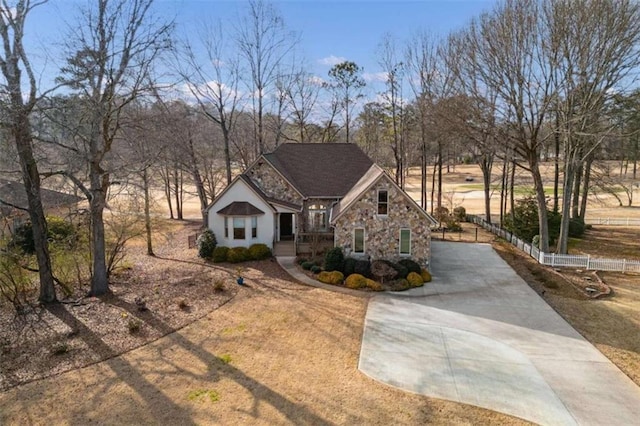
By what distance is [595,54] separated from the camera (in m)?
Answer: 20.6

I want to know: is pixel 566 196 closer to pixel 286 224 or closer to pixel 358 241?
pixel 358 241

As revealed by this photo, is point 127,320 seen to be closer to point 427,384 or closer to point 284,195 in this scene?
point 427,384

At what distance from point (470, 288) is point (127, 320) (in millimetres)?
14461

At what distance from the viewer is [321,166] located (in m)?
27.3

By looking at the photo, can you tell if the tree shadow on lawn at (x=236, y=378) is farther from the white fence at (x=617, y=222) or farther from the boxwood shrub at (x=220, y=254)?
A: the white fence at (x=617, y=222)

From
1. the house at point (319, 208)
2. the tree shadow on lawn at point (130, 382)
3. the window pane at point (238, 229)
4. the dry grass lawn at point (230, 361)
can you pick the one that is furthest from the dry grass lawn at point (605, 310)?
the window pane at point (238, 229)

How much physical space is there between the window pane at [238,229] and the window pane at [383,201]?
320 inches

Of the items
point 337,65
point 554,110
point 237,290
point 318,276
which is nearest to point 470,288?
point 318,276

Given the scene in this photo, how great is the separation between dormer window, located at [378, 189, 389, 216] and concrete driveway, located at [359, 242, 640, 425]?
15.2ft

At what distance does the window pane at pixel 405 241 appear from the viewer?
67.1 feet

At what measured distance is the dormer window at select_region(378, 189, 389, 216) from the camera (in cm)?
2027

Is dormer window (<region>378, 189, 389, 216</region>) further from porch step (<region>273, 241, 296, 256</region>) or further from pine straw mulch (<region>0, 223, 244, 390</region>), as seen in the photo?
pine straw mulch (<region>0, 223, 244, 390</region>)

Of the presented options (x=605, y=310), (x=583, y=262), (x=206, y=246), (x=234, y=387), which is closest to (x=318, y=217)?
(x=206, y=246)

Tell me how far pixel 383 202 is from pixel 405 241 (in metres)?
2.36
